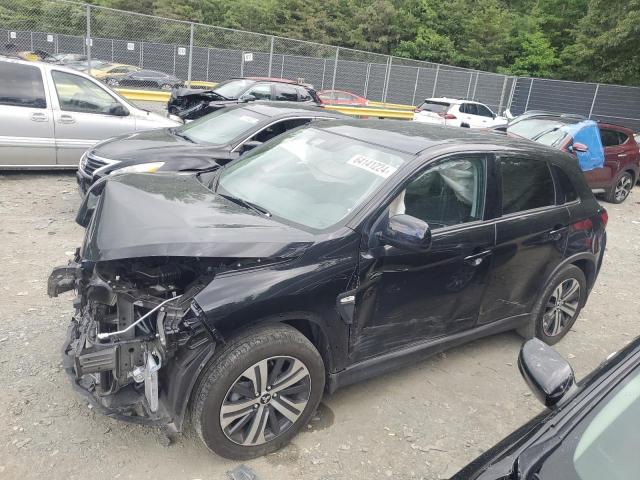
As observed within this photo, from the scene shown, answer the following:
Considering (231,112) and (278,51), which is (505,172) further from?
(278,51)

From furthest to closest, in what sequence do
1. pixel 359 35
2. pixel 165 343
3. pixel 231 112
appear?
pixel 359 35 → pixel 231 112 → pixel 165 343

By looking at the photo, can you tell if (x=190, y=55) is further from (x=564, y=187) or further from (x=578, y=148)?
(x=564, y=187)

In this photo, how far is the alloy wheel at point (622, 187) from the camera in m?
10.9

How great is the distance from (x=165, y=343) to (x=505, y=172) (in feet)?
8.52

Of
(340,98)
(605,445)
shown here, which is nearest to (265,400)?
(605,445)

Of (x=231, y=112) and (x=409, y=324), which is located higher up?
(x=231, y=112)

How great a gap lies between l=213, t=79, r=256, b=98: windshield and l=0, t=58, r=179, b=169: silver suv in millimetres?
4644

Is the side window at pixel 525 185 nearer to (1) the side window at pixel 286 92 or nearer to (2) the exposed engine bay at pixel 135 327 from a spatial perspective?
(2) the exposed engine bay at pixel 135 327

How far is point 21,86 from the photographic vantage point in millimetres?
7188

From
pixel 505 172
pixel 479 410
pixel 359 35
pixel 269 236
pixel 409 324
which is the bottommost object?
pixel 479 410

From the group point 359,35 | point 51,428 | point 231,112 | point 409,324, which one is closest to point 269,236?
point 409,324

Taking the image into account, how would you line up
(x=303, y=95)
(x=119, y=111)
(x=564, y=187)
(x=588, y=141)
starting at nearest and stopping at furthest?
(x=564, y=187) < (x=119, y=111) < (x=588, y=141) < (x=303, y=95)

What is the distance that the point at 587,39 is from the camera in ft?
90.0

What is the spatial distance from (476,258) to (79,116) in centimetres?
640
